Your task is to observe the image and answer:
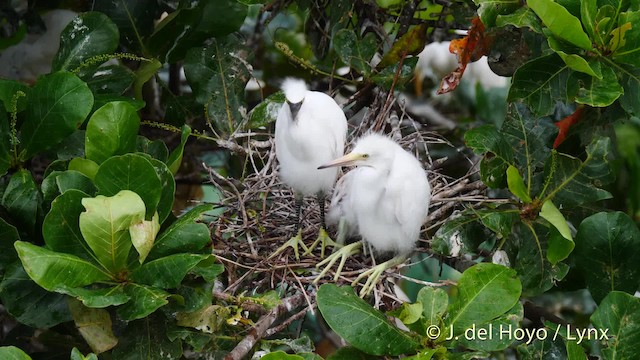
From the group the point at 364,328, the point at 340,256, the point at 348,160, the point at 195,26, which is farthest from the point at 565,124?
the point at 195,26

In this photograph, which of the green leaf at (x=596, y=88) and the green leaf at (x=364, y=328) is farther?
the green leaf at (x=596, y=88)

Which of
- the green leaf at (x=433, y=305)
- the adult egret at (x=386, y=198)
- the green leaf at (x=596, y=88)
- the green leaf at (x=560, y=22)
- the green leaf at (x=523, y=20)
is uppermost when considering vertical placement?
the green leaf at (x=560, y=22)

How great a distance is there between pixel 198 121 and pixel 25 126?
86 cm

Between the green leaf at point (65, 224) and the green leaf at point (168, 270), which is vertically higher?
the green leaf at point (65, 224)

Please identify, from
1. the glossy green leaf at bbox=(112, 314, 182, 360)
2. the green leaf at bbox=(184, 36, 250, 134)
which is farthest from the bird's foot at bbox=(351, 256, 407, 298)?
the green leaf at bbox=(184, 36, 250, 134)

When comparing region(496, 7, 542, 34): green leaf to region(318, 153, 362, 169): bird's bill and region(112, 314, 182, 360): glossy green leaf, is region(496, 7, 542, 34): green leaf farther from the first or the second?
region(112, 314, 182, 360): glossy green leaf

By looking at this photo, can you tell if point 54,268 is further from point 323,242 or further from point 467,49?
point 467,49

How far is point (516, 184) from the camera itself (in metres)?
2.01

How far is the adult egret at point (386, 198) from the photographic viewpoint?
89.8 inches

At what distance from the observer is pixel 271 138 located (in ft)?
8.92

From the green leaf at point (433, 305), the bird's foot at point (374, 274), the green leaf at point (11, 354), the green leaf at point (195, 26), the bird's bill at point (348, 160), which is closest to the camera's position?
the green leaf at point (11, 354)

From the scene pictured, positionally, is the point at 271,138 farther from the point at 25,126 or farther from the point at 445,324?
the point at 445,324

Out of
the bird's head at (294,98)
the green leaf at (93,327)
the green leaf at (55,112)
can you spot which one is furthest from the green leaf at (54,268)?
the bird's head at (294,98)

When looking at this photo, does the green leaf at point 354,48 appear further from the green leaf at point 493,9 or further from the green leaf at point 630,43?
the green leaf at point 630,43
